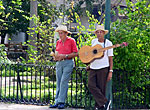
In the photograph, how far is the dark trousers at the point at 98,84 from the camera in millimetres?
7684

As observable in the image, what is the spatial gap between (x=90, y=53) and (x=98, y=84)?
678 mm

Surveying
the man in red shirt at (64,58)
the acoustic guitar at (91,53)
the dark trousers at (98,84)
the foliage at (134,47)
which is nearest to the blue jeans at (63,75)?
the man in red shirt at (64,58)

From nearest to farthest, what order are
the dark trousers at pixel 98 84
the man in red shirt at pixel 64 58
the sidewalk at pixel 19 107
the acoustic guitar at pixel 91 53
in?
the acoustic guitar at pixel 91 53 < the dark trousers at pixel 98 84 < the man in red shirt at pixel 64 58 < the sidewalk at pixel 19 107

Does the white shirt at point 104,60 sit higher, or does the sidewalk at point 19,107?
the white shirt at point 104,60

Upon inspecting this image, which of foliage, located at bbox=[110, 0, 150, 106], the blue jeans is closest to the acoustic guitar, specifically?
the blue jeans

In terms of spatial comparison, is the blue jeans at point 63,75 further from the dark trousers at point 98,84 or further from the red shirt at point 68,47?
the dark trousers at point 98,84

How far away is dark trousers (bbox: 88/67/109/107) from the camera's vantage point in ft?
25.2

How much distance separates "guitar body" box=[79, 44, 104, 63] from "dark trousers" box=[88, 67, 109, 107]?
0.91 feet

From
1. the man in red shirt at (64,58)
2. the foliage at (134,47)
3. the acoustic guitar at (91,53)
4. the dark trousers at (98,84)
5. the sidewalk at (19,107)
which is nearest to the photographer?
the acoustic guitar at (91,53)

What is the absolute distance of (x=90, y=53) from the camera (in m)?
7.77

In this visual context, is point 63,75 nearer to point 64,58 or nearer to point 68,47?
point 64,58

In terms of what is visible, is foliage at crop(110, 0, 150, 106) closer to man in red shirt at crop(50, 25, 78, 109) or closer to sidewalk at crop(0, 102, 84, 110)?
Result: man in red shirt at crop(50, 25, 78, 109)

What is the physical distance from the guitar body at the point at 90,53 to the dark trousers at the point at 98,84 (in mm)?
278

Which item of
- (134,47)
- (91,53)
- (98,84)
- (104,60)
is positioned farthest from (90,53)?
(134,47)
